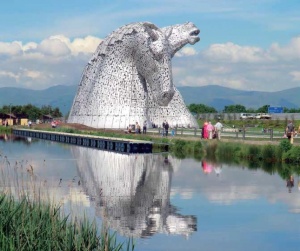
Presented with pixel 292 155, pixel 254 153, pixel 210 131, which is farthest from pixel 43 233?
pixel 210 131

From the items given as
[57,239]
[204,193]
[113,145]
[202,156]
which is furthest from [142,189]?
[113,145]

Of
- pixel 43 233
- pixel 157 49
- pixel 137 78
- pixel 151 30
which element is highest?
pixel 151 30

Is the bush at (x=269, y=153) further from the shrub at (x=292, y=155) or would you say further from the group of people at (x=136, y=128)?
the group of people at (x=136, y=128)

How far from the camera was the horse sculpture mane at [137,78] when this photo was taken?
63.1 meters

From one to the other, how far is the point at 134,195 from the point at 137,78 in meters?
43.9

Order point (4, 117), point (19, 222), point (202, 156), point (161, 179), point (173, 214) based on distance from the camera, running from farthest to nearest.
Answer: point (4, 117) < point (202, 156) < point (161, 179) < point (173, 214) < point (19, 222)

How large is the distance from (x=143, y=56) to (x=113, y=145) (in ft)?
53.7

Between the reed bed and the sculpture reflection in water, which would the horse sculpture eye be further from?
the reed bed

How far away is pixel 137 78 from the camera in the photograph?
214ft

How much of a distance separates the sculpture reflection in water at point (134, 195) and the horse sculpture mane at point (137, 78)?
27.2 meters

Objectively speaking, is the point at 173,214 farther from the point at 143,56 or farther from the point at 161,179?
the point at 143,56

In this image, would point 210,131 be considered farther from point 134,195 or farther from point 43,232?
point 43,232

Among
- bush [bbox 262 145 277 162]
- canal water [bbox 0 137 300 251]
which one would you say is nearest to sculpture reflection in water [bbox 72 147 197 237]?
canal water [bbox 0 137 300 251]

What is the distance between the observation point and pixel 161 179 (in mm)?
26828
